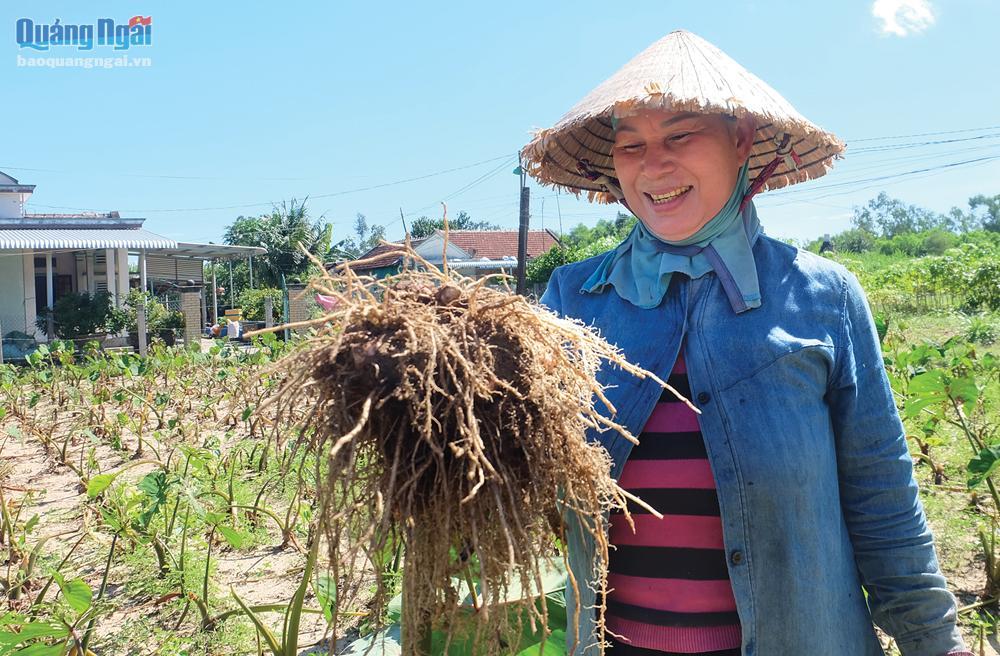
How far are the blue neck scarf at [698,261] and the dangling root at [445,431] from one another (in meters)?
0.38

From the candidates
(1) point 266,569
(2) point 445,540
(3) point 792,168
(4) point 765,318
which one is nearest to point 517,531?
(2) point 445,540

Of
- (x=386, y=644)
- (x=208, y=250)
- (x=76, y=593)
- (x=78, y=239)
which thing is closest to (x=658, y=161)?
(x=386, y=644)

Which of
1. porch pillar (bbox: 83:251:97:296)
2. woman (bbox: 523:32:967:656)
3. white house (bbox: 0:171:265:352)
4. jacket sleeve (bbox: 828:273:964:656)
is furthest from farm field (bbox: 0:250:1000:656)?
porch pillar (bbox: 83:251:97:296)

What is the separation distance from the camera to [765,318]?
1.30m

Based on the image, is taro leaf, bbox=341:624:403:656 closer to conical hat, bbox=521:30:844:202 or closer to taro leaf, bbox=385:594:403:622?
taro leaf, bbox=385:594:403:622

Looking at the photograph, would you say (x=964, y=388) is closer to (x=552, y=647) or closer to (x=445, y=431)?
(x=552, y=647)

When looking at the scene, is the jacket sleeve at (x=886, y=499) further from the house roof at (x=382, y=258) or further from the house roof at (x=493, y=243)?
the house roof at (x=493, y=243)

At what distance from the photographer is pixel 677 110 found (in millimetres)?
1282

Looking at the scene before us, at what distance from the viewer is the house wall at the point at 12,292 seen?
15.8 m

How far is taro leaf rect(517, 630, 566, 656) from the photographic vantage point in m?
1.59

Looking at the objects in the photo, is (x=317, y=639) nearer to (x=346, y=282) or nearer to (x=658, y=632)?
(x=658, y=632)

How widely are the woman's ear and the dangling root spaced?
67cm

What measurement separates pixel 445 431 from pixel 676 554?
60 centimetres

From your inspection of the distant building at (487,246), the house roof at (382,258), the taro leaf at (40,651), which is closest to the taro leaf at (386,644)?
the taro leaf at (40,651)
